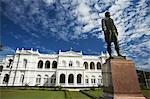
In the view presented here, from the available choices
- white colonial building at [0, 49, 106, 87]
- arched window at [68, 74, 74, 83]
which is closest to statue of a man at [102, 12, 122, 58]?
white colonial building at [0, 49, 106, 87]

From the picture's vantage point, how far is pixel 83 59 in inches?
1626

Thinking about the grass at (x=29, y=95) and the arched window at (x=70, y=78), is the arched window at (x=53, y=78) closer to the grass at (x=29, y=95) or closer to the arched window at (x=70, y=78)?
the arched window at (x=70, y=78)

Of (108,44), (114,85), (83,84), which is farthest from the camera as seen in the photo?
(83,84)

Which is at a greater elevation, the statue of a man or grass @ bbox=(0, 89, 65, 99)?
the statue of a man

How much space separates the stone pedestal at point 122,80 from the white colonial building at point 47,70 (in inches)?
1256

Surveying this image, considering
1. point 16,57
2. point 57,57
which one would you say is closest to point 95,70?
point 57,57

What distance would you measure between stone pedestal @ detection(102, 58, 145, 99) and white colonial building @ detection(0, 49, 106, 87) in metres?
31.9

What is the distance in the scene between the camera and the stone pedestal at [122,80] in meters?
5.18

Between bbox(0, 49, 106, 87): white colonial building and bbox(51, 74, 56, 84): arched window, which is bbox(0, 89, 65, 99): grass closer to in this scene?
bbox(0, 49, 106, 87): white colonial building

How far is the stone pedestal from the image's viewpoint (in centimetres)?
518

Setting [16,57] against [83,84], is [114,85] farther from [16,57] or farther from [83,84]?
[16,57]

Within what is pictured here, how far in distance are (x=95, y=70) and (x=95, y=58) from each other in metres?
3.64

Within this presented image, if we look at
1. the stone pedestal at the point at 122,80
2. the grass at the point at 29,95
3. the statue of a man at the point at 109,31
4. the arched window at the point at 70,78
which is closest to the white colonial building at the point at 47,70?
the arched window at the point at 70,78

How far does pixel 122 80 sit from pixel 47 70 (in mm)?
35698
